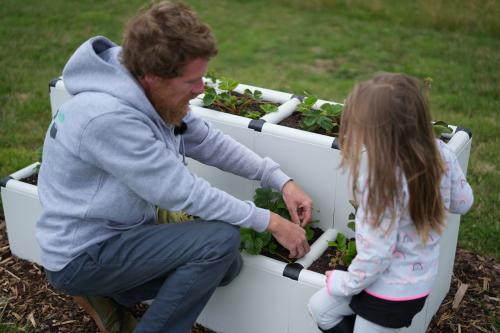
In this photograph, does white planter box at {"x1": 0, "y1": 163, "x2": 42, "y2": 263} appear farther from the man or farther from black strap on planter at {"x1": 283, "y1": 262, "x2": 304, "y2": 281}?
black strap on planter at {"x1": 283, "y1": 262, "x2": 304, "y2": 281}

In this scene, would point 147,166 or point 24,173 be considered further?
point 24,173

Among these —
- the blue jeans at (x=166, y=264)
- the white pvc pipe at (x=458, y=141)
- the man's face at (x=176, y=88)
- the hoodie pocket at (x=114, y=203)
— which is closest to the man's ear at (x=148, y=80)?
the man's face at (x=176, y=88)

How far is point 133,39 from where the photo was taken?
7.37ft

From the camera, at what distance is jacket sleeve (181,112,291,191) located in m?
2.73

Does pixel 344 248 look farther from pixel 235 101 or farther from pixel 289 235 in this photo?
pixel 235 101

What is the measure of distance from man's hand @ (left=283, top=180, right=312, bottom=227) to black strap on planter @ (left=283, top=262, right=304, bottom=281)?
20 centimetres

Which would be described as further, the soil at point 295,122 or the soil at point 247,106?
the soil at point 247,106

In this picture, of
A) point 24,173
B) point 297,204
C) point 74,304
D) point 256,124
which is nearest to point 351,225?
point 297,204

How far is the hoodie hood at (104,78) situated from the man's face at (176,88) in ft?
0.15

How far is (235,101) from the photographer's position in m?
3.20

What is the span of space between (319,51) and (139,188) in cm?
438

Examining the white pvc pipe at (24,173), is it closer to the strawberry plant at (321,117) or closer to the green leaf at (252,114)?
the green leaf at (252,114)

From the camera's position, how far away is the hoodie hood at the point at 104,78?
2273mm

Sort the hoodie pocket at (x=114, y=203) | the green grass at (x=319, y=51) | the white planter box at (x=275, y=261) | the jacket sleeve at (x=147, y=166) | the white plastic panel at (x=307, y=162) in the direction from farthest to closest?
1. the green grass at (x=319, y=51)
2. the white plastic panel at (x=307, y=162)
3. the white planter box at (x=275, y=261)
4. the hoodie pocket at (x=114, y=203)
5. the jacket sleeve at (x=147, y=166)
